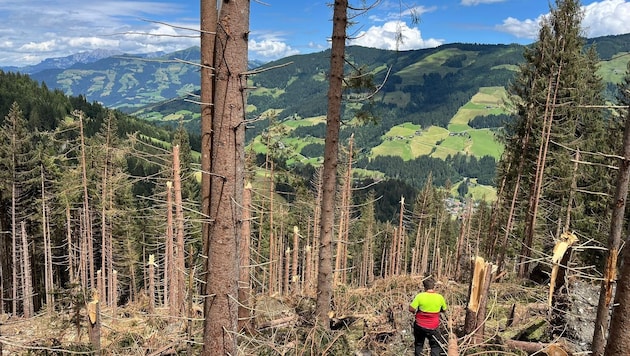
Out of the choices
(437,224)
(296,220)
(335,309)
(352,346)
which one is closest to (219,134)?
(352,346)

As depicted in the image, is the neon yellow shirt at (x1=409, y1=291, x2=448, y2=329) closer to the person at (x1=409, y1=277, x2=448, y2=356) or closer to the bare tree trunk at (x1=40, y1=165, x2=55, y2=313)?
the person at (x1=409, y1=277, x2=448, y2=356)

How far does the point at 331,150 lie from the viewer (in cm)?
752

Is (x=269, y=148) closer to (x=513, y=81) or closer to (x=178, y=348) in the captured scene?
(x=513, y=81)

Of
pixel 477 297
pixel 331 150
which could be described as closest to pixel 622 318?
pixel 477 297

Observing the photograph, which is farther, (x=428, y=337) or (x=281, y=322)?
(x=281, y=322)

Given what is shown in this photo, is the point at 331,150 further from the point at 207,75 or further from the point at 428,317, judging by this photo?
the point at 207,75

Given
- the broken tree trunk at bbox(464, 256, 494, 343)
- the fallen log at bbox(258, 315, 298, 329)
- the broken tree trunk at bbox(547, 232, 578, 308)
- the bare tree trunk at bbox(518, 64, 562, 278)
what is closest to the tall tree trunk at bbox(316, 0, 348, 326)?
the fallen log at bbox(258, 315, 298, 329)

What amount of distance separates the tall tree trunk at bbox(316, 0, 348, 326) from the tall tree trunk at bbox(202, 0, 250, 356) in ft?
12.1

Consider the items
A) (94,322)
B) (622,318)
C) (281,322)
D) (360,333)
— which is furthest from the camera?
(281,322)

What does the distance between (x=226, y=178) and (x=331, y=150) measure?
3895 millimetres

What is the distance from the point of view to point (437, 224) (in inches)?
1850

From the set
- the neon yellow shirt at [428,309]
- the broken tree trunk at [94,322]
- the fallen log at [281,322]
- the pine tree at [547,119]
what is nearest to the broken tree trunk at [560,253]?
the neon yellow shirt at [428,309]

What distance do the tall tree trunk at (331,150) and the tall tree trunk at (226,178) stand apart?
3.67 m

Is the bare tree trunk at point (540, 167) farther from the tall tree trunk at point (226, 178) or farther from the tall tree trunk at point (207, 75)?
the tall tree trunk at point (207, 75)
